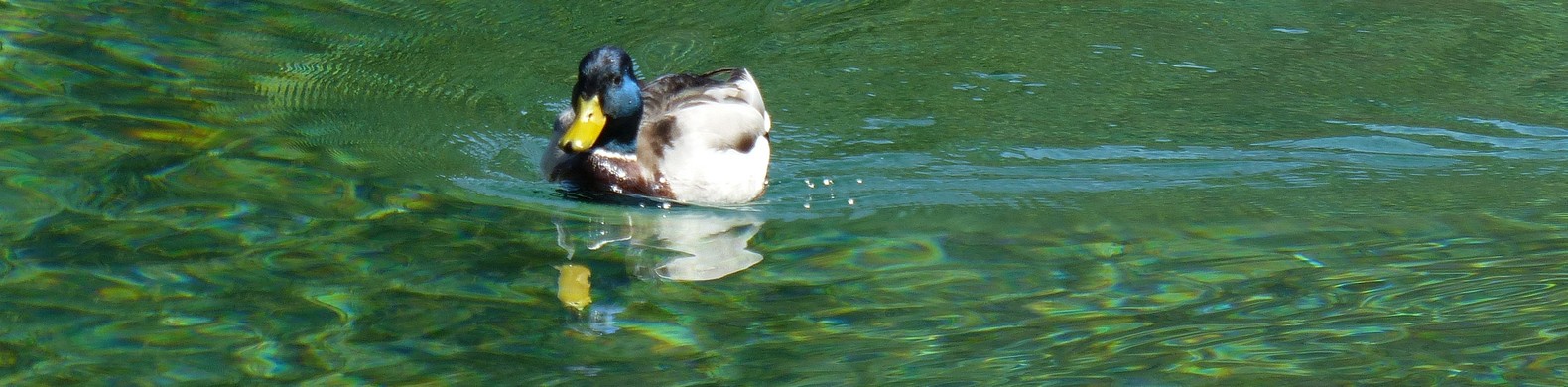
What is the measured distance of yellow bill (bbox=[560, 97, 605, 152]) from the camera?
6.84m

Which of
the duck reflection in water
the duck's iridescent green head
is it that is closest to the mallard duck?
the duck's iridescent green head

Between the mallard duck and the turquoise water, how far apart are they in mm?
179

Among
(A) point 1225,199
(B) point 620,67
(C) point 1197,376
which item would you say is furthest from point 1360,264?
(B) point 620,67

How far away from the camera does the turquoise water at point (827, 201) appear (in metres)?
4.91

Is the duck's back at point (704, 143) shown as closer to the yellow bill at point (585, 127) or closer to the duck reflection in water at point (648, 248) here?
the duck reflection in water at point (648, 248)

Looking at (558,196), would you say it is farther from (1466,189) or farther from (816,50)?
(1466,189)

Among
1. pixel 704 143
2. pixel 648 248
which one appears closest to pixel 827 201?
pixel 704 143

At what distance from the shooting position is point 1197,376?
463cm

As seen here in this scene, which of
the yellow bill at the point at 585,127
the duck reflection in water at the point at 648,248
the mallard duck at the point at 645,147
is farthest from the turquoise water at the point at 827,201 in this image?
the yellow bill at the point at 585,127

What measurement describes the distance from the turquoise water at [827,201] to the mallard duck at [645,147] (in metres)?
0.18

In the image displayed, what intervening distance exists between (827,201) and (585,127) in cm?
102

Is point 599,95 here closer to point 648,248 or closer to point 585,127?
point 585,127

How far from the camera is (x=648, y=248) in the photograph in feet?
20.8

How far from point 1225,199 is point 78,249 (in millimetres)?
4343
